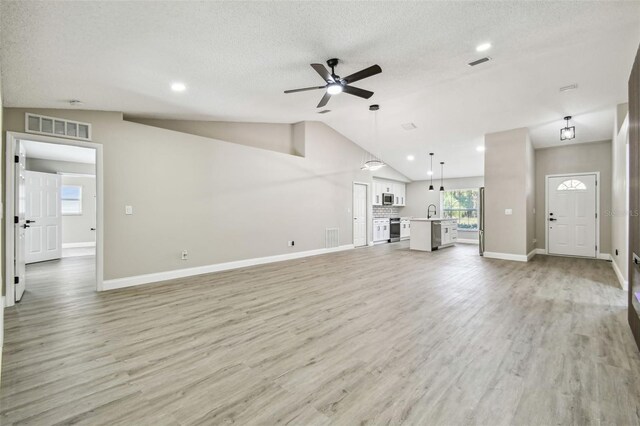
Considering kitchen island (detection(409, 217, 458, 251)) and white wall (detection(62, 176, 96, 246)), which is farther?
white wall (detection(62, 176, 96, 246))

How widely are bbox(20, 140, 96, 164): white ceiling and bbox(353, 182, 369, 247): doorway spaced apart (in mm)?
6541

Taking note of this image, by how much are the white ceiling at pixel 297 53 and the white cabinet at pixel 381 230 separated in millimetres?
4959

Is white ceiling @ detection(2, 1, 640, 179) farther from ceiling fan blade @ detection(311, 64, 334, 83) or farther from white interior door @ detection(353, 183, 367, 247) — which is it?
white interior door @ detection(353, 183, 367, 247)

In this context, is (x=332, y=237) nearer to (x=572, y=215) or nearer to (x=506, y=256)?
(x=506, y=256)

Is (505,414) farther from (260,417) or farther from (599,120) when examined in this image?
(599,120)

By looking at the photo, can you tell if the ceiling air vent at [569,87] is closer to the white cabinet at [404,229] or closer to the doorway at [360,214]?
the doorway at [360,214]

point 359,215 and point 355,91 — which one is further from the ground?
point 355,91

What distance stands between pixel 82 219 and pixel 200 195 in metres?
6.28

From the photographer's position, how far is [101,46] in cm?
267

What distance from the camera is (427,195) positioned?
11625mm

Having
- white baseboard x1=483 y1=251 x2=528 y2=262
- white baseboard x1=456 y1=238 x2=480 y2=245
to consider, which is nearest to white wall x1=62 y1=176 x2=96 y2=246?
white baseboard x1=483 y1=251 x2=528 y2=262

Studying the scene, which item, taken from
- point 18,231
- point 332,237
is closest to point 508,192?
point 332,237

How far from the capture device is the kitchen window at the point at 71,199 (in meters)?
8.73

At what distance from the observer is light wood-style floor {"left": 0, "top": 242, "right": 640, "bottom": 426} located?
168 centimetres
